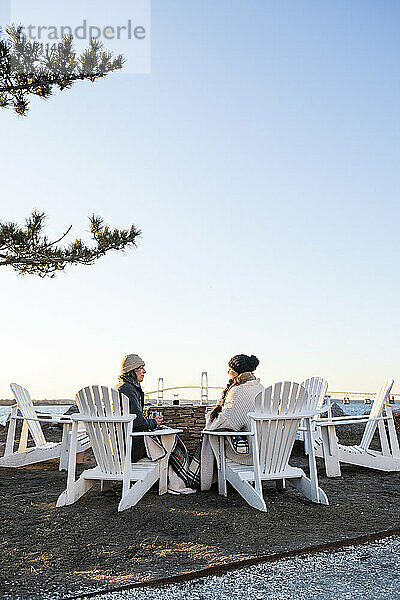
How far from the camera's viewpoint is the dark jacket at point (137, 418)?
453 centimetres

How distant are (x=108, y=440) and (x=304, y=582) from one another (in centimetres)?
207

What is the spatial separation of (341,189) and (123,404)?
9.46 m

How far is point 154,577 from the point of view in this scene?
2.63 metres

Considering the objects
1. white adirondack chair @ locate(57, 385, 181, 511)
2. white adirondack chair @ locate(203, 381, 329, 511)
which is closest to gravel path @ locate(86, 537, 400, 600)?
white adirondack chair @ locate(203, 381, 329, 511)

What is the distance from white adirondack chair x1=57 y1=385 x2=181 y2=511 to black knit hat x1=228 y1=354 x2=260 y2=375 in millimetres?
872

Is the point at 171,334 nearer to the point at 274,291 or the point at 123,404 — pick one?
the point at 274,291

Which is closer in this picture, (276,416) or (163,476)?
(276,416)

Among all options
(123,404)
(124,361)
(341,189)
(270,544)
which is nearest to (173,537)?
(270,544)

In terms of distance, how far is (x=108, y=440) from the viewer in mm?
4250

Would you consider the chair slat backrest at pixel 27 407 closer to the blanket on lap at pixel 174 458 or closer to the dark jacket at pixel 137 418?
the dark jacket at pixel 137 418

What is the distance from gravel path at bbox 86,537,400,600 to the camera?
2430 millimetres

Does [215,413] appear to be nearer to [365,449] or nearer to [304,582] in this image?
[365,449]

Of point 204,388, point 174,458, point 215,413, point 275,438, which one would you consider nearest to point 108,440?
point 174,458

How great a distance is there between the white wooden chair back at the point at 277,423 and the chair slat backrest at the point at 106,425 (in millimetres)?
1030
